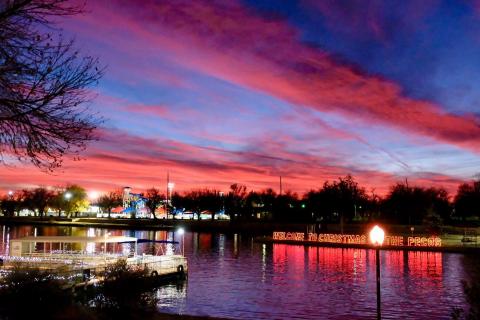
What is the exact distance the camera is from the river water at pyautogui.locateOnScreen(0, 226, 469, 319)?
3059cm

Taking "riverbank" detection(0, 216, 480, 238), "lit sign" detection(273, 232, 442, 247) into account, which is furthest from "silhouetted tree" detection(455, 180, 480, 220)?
"lit sign" detection(273, 232, 442, 247)

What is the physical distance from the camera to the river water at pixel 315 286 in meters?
30.6

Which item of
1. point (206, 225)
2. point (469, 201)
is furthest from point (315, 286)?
point (469, 201)

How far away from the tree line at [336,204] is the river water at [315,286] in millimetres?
37724

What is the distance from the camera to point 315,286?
39531 mm

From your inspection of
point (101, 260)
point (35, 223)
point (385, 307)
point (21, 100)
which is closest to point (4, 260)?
point (101, 260)

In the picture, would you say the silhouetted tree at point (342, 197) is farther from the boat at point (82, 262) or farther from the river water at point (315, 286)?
the boat at point (82, 262)

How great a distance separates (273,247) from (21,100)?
209 ft

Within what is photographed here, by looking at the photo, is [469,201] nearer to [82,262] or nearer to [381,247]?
[381,247]

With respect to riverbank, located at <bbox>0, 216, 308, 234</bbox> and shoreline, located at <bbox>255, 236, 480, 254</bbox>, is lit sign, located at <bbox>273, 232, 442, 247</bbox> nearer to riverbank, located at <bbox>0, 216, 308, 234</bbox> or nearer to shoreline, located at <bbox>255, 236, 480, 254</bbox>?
shoreline, located at <bbox>255, 236, 480, 254</bbox>

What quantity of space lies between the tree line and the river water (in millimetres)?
37724

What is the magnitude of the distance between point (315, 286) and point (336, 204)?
84.7m

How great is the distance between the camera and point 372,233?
58.6 ft

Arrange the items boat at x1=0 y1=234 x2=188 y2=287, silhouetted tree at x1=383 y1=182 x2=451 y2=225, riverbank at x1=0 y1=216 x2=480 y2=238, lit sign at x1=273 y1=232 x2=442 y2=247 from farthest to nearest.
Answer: silhouetted tree at x1=383 y1=182 x2=451 y2=225
riverbank at x1=0 y1=216 x2=480 y2=238
lit sign at x1=273 y1=232 x2=442 y2=247
boat at x1=0 y1=234 x2=188 y2=287
